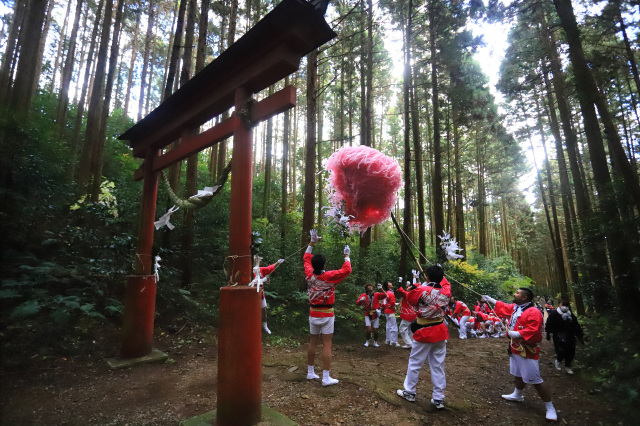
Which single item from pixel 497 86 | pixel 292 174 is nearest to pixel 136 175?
pixel 497 86

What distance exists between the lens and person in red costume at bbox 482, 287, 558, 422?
4.71 m

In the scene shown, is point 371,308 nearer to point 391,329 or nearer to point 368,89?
point 391,329

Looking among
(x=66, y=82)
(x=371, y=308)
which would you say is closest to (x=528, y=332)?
(x=371, y=308)

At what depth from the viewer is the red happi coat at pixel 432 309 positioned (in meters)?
4.84

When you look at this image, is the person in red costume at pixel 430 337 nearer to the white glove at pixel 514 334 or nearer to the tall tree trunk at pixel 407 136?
the white glove at pixel 514 334

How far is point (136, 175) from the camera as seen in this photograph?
6.88 metres

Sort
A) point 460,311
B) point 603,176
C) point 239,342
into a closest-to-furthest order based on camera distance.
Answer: point 239,342
point 603,176
point 460,311

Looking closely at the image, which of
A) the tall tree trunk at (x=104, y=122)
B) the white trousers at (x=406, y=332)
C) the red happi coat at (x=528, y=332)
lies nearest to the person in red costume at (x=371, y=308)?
the white trousers at (x=406, y=332)

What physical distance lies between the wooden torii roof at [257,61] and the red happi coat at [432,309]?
12.6 feet

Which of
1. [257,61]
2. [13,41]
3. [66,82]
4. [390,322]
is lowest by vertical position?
[390,322]

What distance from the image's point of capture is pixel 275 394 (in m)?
4.76

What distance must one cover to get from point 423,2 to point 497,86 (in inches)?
204

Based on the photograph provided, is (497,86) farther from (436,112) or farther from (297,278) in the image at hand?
(297,278)

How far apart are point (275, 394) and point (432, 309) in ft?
9.05
